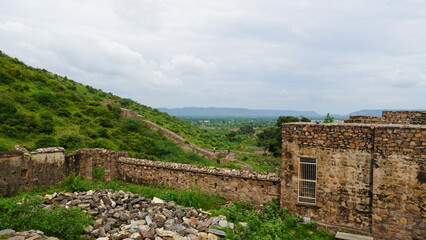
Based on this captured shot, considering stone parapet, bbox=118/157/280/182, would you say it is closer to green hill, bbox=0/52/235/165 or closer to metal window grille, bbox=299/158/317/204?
metal window grille, bbox=299/158/317/204

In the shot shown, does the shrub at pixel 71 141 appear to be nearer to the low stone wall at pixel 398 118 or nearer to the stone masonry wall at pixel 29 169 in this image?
the stone masonry wall at pixel 29 169

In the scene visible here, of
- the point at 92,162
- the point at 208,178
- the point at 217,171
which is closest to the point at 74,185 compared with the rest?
the point at 92,162

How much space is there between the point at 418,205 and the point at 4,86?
29.6m

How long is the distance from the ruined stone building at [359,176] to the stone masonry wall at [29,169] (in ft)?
36.1

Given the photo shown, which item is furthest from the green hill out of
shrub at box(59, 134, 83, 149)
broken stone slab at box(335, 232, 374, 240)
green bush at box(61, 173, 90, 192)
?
broken stone slab at box(335, 232, 374, 240)

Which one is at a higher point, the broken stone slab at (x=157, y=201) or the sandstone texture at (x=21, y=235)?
the sandstone texture at (x=21, y=235)

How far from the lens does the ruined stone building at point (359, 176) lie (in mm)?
8797

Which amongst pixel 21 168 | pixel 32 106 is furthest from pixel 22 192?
pixel 32 106

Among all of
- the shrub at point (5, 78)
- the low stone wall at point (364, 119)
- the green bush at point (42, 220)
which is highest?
the shrub at point (5, 78)

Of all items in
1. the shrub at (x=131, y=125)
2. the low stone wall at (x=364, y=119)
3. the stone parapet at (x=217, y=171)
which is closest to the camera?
the stone parapet at (x=217, y=171)

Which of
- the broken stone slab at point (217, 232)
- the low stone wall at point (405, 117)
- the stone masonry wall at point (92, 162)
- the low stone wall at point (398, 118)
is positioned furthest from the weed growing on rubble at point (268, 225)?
the stone masonry wall at point (92, 162)

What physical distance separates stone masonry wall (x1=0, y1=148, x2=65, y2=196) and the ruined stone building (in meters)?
11.0

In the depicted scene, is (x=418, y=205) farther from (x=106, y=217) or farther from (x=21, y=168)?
(x=21, y=168)

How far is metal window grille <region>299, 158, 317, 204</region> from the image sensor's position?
10.4 m
